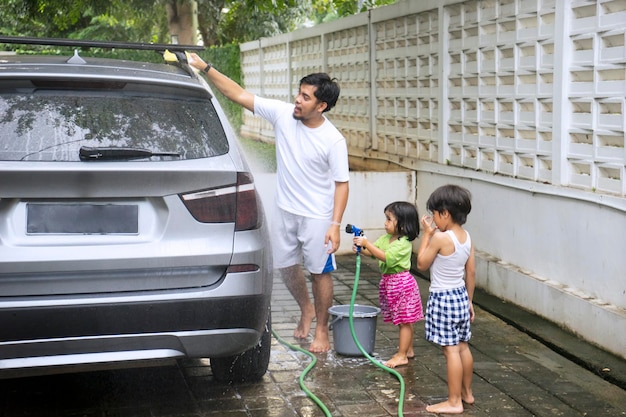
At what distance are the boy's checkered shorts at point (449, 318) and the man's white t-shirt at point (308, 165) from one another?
3.96 ft

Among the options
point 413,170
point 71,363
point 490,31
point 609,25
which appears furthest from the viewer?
point 413,170

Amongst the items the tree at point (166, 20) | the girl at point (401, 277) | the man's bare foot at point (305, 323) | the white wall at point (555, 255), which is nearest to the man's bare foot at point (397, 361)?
the girl at point (401, 277)

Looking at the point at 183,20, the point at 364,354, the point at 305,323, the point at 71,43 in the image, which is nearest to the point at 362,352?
A: the point at 364,354

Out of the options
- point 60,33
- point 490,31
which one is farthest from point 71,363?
point 60,33

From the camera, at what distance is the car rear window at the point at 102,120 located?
14.0 feet

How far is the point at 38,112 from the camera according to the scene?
14.3ft

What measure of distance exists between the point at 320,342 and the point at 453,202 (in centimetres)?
161

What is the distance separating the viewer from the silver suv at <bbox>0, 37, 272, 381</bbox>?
13.7 ft

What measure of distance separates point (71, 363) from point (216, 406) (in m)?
1.03

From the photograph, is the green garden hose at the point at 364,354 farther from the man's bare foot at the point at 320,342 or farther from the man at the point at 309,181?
Result: the man at the point at 309,181

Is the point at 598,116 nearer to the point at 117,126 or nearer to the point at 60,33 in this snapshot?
the point at 117,126

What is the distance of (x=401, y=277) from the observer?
586cm

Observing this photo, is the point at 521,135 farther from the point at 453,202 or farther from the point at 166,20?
the point at 166,20

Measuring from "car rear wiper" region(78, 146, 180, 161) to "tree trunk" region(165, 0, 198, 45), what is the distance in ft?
61.7
